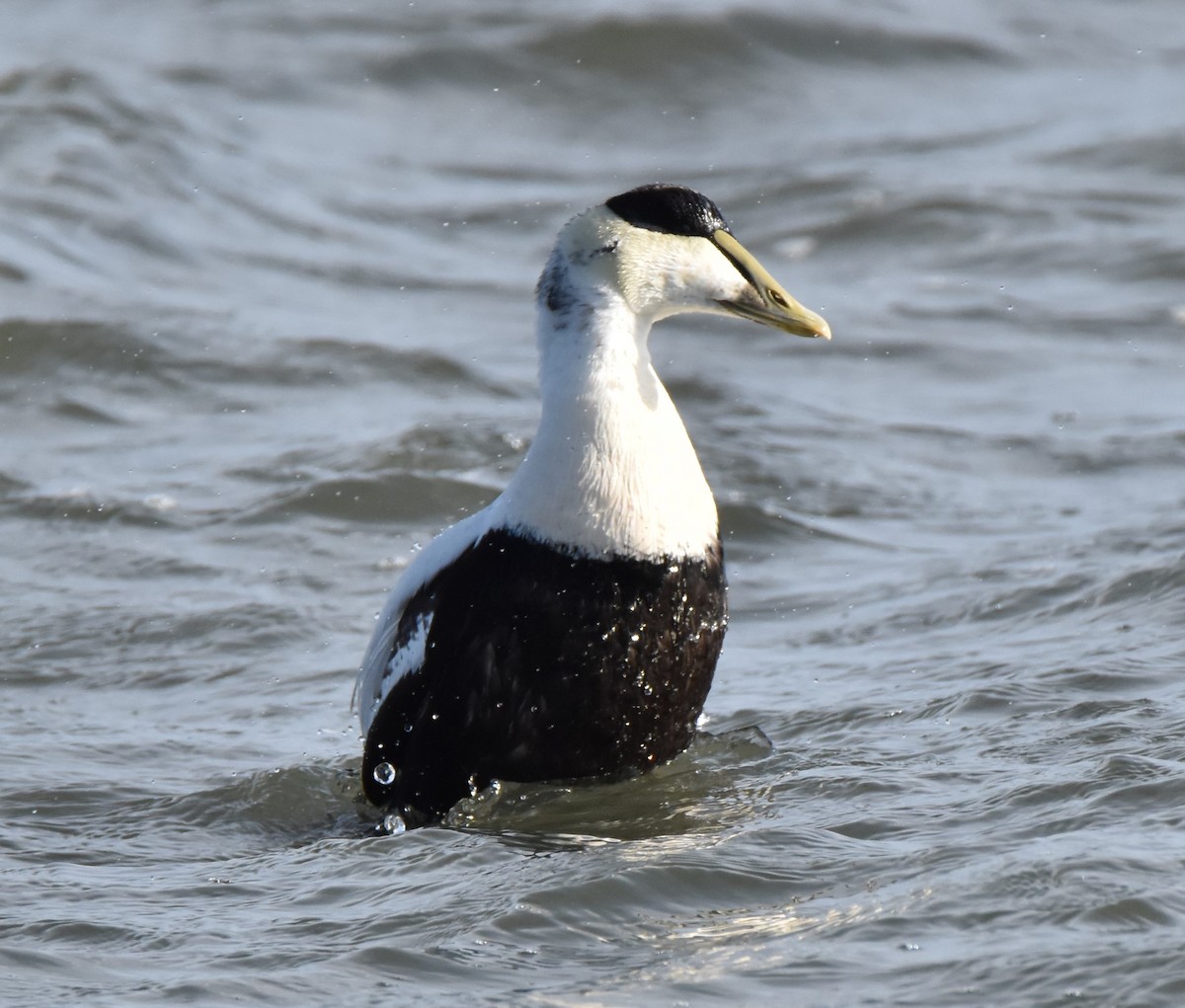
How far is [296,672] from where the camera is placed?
6.66 m

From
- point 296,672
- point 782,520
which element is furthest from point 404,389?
point 296,672

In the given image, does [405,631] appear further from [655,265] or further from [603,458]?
[655,265]

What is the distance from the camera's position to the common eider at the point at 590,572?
4902 millimetres

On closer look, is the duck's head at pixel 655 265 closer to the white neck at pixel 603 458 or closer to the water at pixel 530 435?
the white neck at pixel 603 458

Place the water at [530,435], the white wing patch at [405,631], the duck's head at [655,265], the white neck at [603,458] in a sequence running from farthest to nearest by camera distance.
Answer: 1. the white wing patch at [405,631]
2. the duck's head at [655,265]
3. the white neck at [603,458]
4. the water at [530,435]

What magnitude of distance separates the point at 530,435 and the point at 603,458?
4.02 meters

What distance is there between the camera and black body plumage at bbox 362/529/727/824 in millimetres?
4902

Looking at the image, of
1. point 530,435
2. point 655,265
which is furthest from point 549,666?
point 530,435

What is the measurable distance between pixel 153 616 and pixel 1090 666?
3150 millimetres

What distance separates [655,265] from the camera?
5047 mm

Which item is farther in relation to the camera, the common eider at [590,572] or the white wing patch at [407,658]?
the white wing patch at [407,658]

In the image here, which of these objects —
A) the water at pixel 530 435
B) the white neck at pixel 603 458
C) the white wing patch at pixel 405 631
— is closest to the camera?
the water at pixel 530 435

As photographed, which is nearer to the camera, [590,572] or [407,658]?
[590,572]

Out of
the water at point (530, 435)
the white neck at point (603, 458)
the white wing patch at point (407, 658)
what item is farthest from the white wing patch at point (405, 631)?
the water at point (530, 435)
